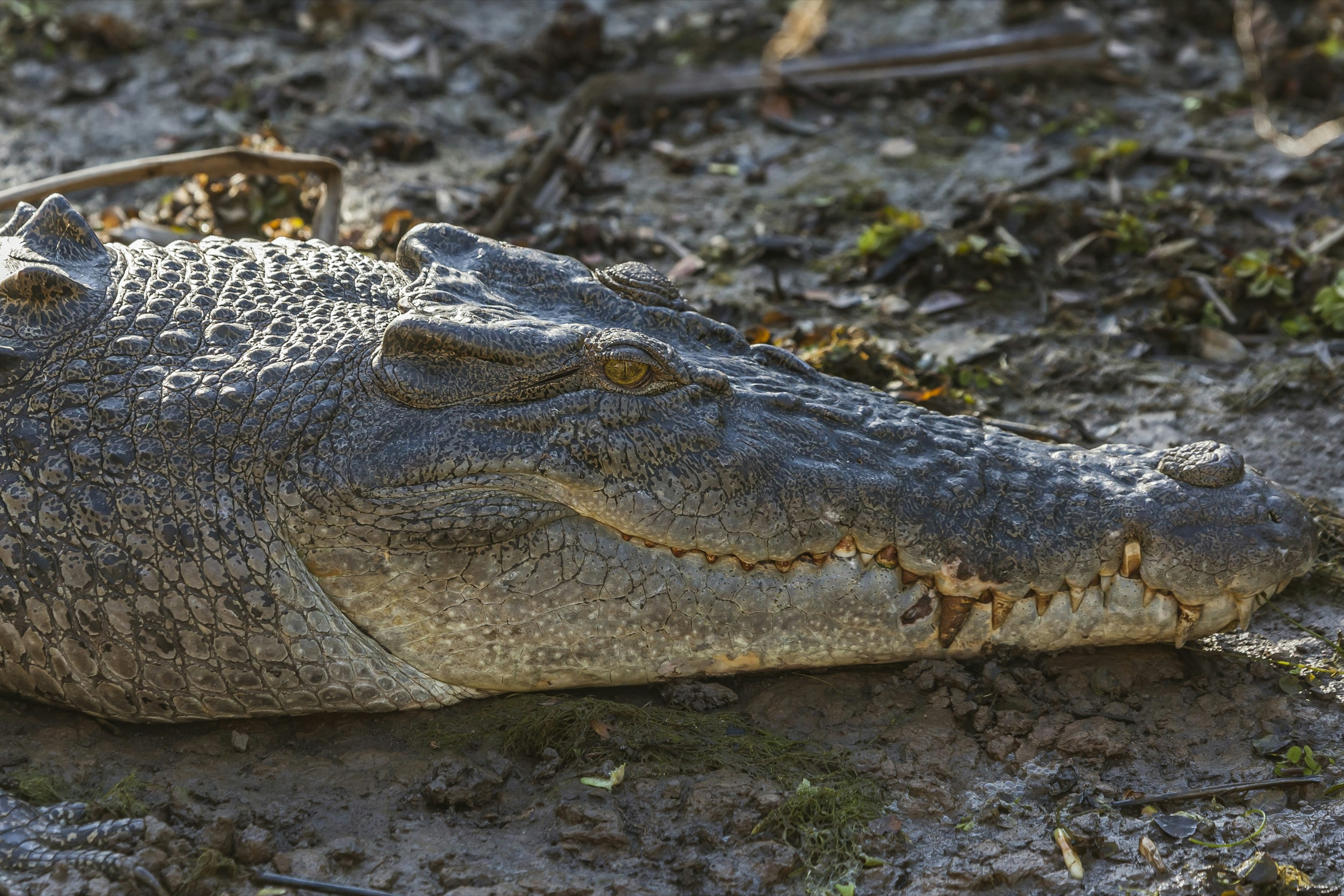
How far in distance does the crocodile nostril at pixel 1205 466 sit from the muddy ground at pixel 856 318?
542 mm

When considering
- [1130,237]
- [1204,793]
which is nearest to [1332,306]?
[1130,237]

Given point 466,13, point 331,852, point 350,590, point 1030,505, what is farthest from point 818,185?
point 331,852

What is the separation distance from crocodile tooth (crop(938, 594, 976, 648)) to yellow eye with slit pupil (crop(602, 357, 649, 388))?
941 mm

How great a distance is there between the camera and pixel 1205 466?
3.14m

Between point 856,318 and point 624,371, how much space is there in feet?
7.66

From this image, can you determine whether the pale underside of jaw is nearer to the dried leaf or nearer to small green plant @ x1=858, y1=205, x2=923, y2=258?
the dried leaf

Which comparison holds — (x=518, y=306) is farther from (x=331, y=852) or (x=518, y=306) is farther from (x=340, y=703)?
(x=331, y=852)

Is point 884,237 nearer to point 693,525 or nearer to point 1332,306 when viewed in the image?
point 1332,306

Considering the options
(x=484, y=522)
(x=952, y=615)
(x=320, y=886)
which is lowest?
(x=320, y=886)

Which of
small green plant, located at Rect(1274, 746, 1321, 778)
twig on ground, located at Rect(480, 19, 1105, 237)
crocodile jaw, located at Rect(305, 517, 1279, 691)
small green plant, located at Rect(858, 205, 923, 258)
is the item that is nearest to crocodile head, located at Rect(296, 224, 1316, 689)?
crocodile jaw, located at Rect(305, 517, 1279, 691)

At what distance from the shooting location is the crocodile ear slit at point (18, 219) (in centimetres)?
346

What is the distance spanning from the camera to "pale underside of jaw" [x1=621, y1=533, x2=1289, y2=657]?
3.10 metres

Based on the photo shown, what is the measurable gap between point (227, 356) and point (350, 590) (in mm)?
659

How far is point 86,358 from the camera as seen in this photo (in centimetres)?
310
